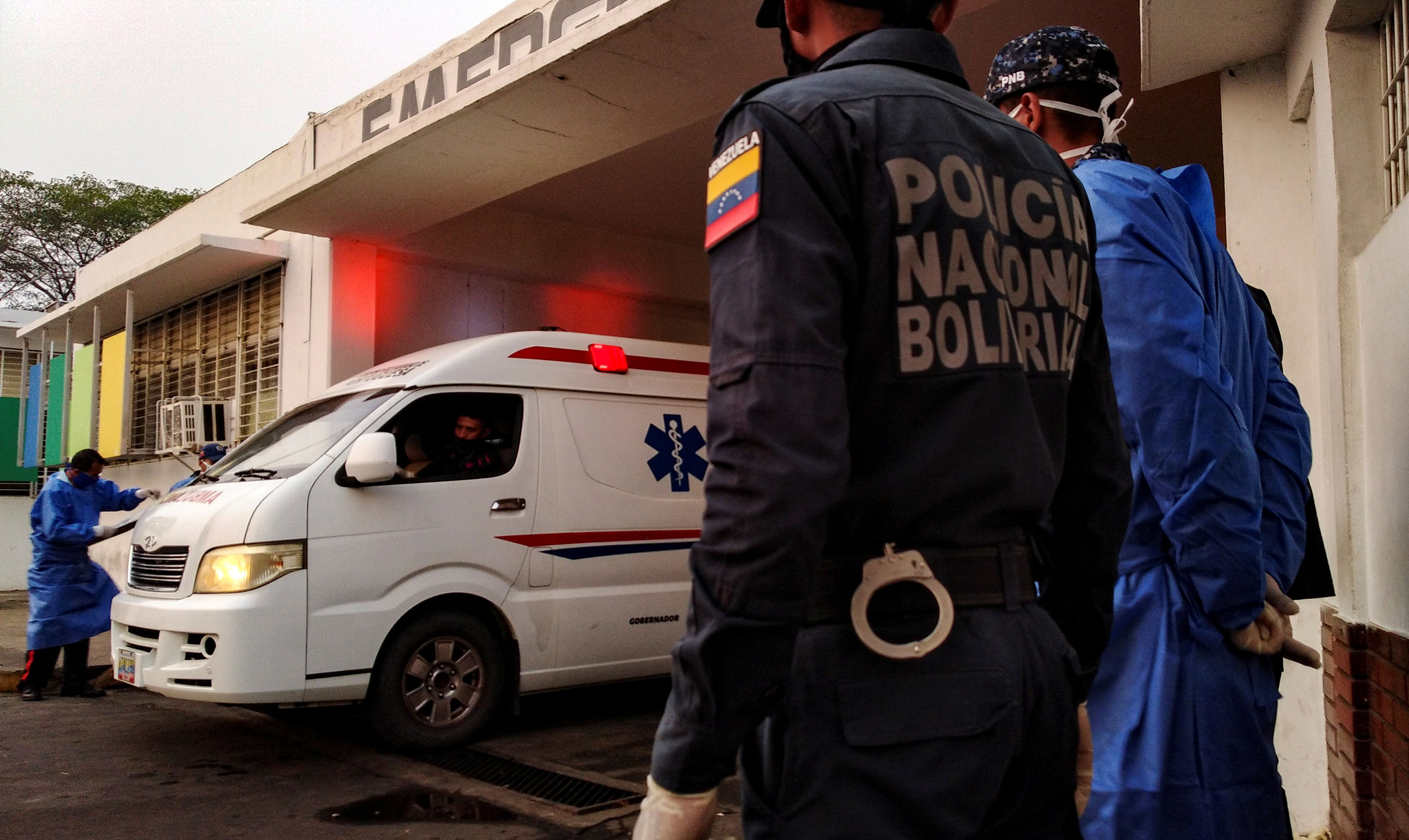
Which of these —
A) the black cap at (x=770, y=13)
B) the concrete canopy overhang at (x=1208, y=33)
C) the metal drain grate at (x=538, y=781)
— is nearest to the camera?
the black cap at (x=770, y=13)

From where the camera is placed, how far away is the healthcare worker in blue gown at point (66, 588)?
24.7 feet

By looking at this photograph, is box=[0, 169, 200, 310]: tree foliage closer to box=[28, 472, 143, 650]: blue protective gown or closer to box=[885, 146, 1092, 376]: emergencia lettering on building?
box=[28, 472, 143, 650]: blue protective gown

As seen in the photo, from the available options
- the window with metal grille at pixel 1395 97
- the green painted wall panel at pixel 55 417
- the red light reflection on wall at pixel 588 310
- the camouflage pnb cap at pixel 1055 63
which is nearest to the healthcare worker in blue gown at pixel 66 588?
the red light reflection on wall at pixel 588 310

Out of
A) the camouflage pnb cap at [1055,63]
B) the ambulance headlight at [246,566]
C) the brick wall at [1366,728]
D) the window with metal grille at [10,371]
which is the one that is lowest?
the brick wall at [1366,728]

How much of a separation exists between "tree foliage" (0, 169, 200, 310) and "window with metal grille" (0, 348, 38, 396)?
11.4 meters

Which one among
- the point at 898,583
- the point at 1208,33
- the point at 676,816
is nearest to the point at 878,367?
the point at 898,583

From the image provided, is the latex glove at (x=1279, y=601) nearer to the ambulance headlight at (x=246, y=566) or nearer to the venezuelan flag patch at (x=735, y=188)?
the venezuelan flag patch at (x=735, y=188)

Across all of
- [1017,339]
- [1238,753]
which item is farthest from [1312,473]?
[1017,339]

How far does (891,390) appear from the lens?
1313 millimetres

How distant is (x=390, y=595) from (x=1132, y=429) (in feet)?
15.1

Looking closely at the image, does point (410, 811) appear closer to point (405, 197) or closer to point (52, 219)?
point (405, 197)

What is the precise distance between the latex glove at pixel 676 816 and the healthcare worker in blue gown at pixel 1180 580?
1.04m

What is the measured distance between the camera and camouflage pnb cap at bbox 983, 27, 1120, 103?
87.7 inches

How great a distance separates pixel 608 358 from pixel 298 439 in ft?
6.23
